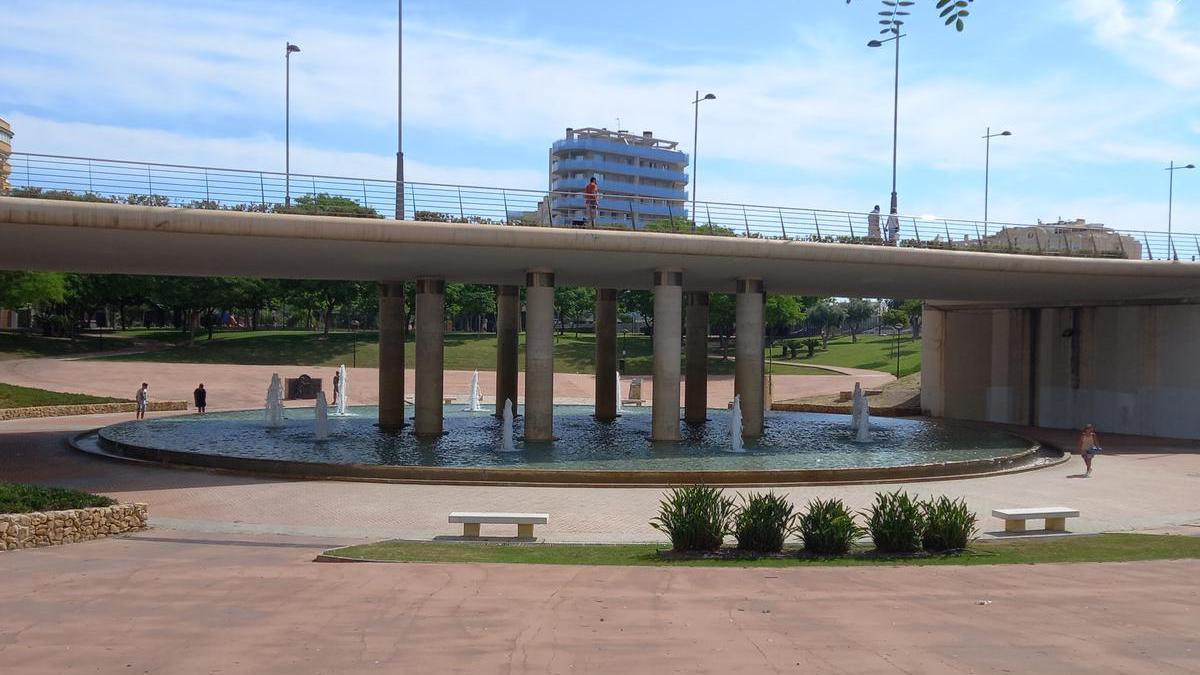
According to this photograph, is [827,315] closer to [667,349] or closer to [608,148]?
[608,148]

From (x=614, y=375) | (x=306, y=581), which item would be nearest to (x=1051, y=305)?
(x=614, y=375)

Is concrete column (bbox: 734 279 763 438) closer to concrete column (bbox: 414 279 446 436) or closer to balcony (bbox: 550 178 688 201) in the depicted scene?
concrete column (bbox: 414 279 446 436)

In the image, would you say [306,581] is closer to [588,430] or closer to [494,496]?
[494,496]

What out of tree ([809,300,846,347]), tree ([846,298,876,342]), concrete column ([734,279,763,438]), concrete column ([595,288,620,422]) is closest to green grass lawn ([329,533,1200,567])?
concrete column ([734,279,763,438])

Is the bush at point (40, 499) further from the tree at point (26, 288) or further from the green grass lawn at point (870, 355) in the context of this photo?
the green grass lawn at point (870, 355)

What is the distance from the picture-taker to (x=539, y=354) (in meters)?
30.7

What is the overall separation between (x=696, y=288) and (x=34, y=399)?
27514mm

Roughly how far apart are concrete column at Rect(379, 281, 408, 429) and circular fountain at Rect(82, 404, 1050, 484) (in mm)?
976

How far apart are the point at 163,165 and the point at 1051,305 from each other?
115 ft

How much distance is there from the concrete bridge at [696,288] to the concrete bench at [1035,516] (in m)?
12.3

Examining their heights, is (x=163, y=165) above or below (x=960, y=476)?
above

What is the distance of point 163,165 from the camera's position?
23.8 metres

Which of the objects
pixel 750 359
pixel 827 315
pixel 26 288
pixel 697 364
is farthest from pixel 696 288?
pixel 827 315

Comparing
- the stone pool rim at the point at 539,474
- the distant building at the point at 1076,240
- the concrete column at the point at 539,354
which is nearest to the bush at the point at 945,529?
the stone pool rim at the point at 539,474
